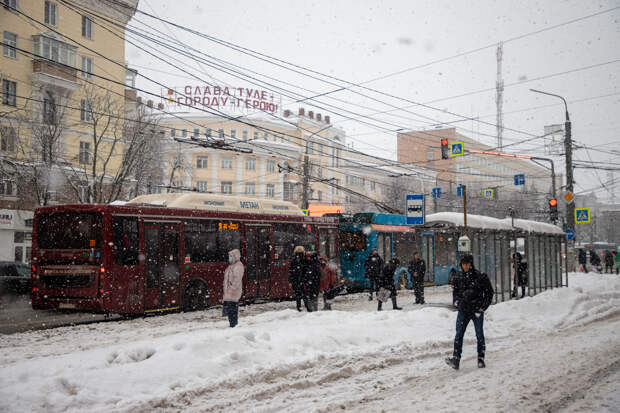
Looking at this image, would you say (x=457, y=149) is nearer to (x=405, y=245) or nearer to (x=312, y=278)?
(x=405, y=245)

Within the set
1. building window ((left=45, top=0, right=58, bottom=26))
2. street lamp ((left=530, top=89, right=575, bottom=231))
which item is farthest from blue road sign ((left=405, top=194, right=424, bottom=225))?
building window ((left=45, top=0, right=58, bottom=26))

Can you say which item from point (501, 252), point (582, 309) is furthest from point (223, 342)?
point (501, 252)

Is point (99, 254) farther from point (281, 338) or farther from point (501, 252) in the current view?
point (501, 252)

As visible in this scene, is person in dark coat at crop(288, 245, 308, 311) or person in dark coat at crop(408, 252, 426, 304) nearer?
person in dark coat at crop(288, 245, 308, 311)

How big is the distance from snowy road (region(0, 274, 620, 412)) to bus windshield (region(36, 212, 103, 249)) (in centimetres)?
249

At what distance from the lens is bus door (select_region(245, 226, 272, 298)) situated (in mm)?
18312

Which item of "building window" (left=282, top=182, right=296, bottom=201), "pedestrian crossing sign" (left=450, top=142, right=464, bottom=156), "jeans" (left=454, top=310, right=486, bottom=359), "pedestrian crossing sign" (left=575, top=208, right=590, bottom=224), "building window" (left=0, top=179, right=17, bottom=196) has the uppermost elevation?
"building window" (left=282, top=182, right=296, bottom=201)

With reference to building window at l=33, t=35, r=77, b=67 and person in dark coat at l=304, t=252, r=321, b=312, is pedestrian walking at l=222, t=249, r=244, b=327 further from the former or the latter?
building window at l=33, t=35, r=77, b=67

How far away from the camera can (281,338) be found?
9695 millimetres

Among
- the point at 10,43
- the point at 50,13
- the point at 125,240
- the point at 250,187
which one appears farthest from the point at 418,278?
the point at 250,187

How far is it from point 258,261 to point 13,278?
9437mm

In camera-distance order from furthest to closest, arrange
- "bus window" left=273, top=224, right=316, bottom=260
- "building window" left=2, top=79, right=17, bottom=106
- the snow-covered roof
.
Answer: "building window" left=2, top=79, right=17, bottom=106 → the snow-covered roof → "bus window" left=273, top=224, right=316, bottom=260

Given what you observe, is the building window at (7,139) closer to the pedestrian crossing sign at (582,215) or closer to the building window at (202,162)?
the pedestrian crossing sign at (582,215)

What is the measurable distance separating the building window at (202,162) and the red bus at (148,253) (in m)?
53.6
